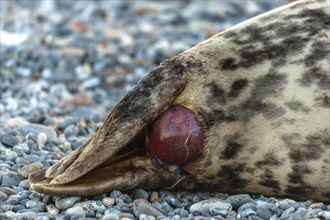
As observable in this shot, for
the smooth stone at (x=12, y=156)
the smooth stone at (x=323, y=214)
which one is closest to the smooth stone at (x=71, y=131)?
the smooth stone at (x=12, y=156)

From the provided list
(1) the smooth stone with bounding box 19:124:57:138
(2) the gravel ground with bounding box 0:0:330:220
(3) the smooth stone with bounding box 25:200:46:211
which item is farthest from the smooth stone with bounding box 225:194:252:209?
(1) the smooth stone with bounding box 19:124:57:138

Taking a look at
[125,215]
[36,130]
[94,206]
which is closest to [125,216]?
[125,215]

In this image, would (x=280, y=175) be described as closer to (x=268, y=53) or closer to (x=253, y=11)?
(x=268, y=53)

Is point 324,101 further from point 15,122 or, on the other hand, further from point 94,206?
point 15,122

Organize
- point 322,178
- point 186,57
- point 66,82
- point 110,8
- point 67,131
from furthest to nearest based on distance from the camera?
point 110,8, point 66,82, point 67,131, point 186,57, point 322,178

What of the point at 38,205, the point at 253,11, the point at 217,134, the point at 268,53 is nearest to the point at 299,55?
the point at 268,53
